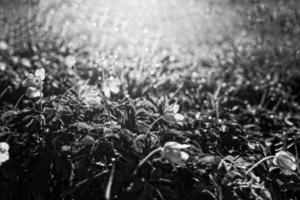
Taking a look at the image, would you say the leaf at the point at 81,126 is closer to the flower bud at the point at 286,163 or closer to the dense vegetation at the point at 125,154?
the dense vegetation at the point at 125,154

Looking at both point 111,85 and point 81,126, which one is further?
point 111,85

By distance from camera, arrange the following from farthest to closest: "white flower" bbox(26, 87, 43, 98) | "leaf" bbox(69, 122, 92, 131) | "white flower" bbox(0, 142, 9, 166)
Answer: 1. "white flower" bbox(26, 87, 43, 98)
2. "leaf" bbox(69, 122, 92, 131)
3. "white flower" bbox(0, 142, 9, 166)

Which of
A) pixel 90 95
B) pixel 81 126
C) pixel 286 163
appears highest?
pixel 90 95

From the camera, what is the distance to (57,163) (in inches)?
49.9

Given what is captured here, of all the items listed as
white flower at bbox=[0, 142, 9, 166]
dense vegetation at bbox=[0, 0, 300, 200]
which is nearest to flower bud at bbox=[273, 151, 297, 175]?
dense vegetation at bbox=[0, 0, 300, 200]

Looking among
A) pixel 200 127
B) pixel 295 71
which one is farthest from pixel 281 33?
pixel 200 127

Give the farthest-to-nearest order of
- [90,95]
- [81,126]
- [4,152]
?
[90,95]
[81,126]
[4,152]

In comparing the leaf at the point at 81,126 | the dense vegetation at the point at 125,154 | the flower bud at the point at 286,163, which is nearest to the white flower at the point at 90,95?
the dense vegetation at the point at 125,154

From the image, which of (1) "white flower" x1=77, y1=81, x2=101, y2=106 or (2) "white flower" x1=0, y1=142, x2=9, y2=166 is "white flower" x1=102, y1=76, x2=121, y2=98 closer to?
(1) "white flower" x1=77, y1=81, x2=101, y2=106

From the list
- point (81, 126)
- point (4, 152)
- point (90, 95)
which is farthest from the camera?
point (90, 95)

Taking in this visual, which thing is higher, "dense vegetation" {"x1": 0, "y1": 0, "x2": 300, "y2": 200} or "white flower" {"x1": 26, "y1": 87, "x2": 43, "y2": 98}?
"white flower" {"x1": 26, "y1": 87, "x2": 43, "y2": 98}

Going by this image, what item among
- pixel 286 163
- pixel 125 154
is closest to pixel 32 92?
pixel 125 154

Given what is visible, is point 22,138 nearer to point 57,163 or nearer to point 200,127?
point 57,163

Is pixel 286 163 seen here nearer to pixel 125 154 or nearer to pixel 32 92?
pixel 125 154
